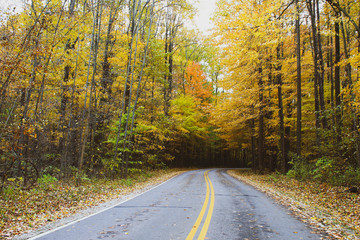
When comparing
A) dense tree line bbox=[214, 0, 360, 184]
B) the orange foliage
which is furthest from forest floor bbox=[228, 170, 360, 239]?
the orange foliage

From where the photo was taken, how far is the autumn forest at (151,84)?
9156 millimetres

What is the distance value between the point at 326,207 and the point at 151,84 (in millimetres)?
14831

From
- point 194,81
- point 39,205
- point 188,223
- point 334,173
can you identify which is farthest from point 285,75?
point 194,81

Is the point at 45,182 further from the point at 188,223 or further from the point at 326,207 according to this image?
the point at 326,207

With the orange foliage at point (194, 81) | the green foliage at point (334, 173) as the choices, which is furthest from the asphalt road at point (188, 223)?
the orange foliage at point (194, 81)

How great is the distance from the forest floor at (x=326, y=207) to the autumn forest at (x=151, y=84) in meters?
1.11

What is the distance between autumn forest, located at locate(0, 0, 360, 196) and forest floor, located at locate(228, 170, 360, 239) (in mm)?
1110

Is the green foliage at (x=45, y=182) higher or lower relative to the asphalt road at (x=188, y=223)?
higher

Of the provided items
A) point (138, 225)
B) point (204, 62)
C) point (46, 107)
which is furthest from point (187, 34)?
point (138, 225)

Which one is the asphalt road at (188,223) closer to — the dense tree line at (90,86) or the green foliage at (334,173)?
the dense tree line at (90,86)

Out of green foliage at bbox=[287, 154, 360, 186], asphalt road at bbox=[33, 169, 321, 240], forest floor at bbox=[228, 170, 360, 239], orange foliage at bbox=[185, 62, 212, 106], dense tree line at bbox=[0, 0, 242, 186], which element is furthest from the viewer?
orange foliage at bbox=[185, 62, 212, 106]

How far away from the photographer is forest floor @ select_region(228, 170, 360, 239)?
5.77 m

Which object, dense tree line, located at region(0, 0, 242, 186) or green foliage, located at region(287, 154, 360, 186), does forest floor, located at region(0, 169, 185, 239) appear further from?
green foliage, located at region(287, 154, 360, 186)

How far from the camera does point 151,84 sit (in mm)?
19531
